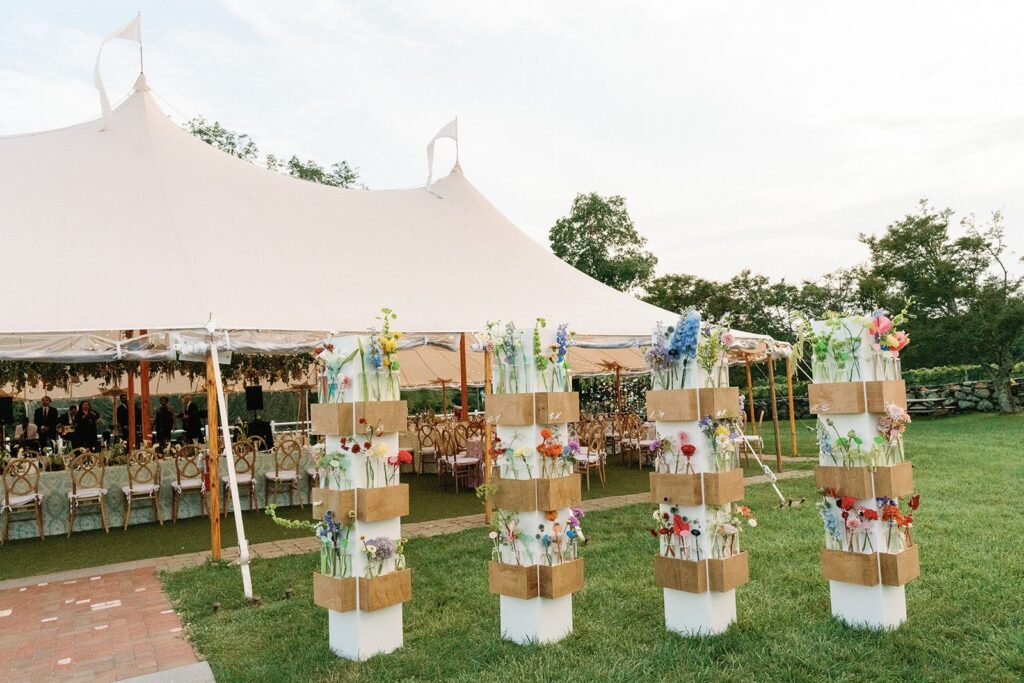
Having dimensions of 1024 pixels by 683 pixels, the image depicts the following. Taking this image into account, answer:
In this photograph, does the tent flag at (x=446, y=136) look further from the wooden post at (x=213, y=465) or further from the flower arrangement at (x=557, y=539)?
the flower arrangement at (x=557, y=539)

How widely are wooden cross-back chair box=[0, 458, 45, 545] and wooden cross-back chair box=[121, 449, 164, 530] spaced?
0.75 meters

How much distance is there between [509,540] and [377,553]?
27.0 inches

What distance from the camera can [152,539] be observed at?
664 cm

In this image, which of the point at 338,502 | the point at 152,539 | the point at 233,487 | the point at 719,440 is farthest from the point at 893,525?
the point at 152,539

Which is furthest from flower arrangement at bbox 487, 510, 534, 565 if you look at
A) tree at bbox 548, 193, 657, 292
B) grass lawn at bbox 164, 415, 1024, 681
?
tree at bbox 548, 193, 657, 292

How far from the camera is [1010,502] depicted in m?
6.47

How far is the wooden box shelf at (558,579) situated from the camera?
3.45m

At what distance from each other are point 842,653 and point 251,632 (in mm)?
3092

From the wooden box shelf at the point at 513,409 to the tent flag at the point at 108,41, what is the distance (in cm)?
584

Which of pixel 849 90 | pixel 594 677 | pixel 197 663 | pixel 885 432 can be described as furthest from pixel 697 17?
pixel 197 663

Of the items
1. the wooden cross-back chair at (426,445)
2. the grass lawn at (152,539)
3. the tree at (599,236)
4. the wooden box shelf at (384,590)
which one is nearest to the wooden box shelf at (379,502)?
the wooden box shelf at (384,590)

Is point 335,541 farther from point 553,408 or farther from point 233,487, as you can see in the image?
point 233,487

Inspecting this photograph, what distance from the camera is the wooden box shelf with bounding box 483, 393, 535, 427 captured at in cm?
355

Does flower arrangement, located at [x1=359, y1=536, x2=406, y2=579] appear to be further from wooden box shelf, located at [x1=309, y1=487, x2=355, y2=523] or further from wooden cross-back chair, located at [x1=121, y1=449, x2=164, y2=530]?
wooden cross-back chair, located at [x1=121, y1=449, x2=164, y2=530]
